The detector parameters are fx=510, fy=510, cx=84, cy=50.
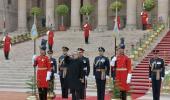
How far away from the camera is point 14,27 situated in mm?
57938

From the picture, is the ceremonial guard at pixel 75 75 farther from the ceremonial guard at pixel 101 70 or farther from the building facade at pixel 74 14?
the building facade at pixel 74 14

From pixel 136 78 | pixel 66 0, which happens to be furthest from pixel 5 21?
pixel 136 78

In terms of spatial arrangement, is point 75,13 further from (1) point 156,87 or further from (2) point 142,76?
(1) point 156,87

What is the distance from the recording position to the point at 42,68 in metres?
18.6

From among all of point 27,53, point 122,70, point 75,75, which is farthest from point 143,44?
point 75,75

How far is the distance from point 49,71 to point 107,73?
214 centimetres

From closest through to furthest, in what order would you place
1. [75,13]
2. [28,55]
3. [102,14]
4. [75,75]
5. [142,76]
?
[75,75] < [142,76] < [28,55] < [102,14] < [75,13]

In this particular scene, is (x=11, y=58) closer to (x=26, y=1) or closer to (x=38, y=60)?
(x=38, y=60)

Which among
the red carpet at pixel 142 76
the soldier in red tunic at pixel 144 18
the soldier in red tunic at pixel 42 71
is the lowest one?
the red carpet at pixel 142 76

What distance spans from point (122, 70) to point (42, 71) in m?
2.92

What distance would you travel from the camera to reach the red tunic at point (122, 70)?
59.4 ft

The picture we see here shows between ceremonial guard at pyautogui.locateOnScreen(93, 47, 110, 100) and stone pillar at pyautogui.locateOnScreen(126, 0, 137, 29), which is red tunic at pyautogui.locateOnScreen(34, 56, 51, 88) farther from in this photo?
A: stone pillar at pyautogui.locateOnScreen(126, 0, 137, 29)

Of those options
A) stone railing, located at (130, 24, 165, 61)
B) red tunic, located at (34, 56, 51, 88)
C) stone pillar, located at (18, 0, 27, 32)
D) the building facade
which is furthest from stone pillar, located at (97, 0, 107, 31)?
red tunic, located at (34, 56, 51, 88)

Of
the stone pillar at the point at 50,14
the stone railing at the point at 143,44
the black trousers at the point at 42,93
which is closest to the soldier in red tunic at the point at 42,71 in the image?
the black trousers at the point at 42,93
